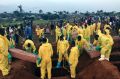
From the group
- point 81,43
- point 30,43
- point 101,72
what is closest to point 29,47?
point 30,43

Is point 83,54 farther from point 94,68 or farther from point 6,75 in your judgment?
point 6,75

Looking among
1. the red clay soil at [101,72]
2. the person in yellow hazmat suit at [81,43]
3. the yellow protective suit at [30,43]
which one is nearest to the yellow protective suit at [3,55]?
the yellow protective suit at [30,43]

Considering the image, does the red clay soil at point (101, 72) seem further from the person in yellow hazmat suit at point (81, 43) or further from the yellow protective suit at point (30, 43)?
the yellow protective suit at point (30, 43)

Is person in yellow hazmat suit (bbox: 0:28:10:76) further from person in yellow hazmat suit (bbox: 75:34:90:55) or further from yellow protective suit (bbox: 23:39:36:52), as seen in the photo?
person in yellow hazmat suit (bbox: 75:34:90:55)

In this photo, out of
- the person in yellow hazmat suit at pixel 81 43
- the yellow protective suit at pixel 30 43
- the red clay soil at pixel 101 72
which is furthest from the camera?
the yellow protective suit at pixel 30 43

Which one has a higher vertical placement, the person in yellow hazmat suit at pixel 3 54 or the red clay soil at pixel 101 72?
the person in yellow hazmat suit at pixel 3 54

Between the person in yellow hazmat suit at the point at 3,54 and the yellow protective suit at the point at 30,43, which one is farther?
the yellow protective suit at the point at 30,43

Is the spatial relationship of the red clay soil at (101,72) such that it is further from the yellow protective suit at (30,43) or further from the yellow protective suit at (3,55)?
the yellow protective suit at (3,55)

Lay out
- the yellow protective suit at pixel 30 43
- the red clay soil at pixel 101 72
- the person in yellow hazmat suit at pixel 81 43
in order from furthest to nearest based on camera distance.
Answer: the yellow protective suit at pixel 30 43
the person in yellow hazmat suit at pixel 81 43
the red clay soil at pixel 101 72

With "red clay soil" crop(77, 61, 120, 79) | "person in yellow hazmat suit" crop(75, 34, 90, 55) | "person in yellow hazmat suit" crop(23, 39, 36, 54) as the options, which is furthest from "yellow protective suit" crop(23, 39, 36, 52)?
"red clay soil" crop(77, 61, 120, 79)

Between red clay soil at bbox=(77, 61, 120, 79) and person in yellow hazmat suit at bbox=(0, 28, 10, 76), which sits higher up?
person in yellow hazmat suit at bbox=(0, 28, 10, 76)

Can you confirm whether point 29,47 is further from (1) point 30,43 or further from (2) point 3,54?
(2) point 3,54

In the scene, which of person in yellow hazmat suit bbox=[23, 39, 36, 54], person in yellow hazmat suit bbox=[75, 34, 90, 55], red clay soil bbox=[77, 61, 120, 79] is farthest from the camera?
person in yellow hazmat suit bbox=[23, 39, 36, 54]

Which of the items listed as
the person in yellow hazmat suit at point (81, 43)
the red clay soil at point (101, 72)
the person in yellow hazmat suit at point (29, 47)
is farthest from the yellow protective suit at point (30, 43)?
the red clay soil at point (101, 72)
